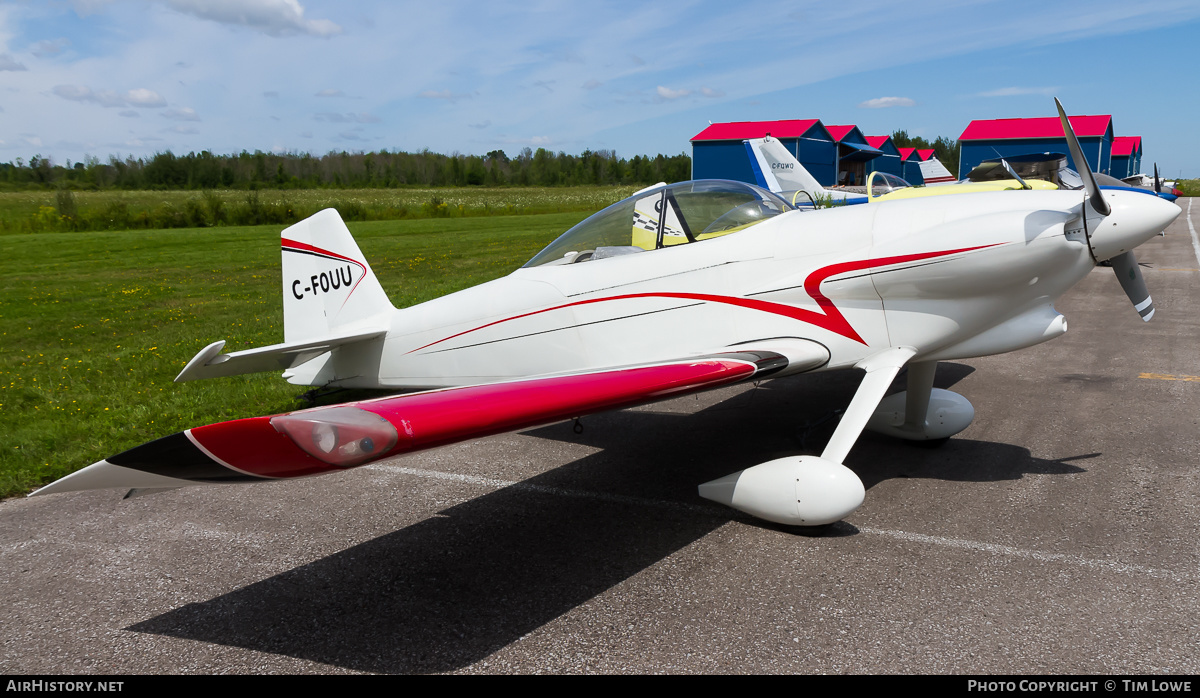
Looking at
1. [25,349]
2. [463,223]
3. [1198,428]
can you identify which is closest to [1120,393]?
[1198,428]

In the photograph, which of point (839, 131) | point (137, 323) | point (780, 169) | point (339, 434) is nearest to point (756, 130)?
point (839, 131)

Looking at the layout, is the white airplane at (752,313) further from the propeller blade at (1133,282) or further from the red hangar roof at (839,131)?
the red hangar roof at (839,131)

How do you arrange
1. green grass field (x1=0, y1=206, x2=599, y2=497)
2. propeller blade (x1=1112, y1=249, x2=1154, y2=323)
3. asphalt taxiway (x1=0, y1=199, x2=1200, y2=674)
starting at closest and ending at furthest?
asphalt taxiway (x1=0, y1=199, x2=1200, y2=674), propeller blade (x1=1112, y1=249, x2=1154, y2=323), green grass field (x1=0, y1=206, x2=599, y2=497)

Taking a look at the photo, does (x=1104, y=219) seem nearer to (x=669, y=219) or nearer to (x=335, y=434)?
(x=669, y=219)

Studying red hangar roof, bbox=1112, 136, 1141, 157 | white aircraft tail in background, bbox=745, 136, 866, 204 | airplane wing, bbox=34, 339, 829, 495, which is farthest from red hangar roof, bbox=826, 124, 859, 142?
airplane wing, bbox=34, 339, 829, 495

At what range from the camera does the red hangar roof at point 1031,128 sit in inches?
1567

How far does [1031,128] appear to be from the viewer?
41.8 metres

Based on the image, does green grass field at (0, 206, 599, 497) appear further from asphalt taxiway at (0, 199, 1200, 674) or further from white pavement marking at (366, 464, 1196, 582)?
white pavement marking at (366, 464, 1196, 582)

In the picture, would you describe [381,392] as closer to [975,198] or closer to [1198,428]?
[975,198]

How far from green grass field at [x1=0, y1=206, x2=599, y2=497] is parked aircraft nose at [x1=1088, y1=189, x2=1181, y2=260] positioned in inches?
252

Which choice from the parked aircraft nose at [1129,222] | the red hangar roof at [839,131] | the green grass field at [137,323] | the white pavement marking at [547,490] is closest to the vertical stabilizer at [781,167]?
the green grass field at [137,323]

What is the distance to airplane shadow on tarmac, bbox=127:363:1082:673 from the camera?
3.08 metres

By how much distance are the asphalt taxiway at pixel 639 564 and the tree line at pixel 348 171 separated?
7954 centimetres

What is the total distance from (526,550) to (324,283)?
9.85ft
